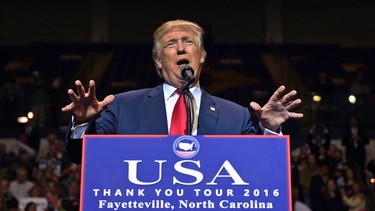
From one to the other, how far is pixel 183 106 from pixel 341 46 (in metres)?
17.3

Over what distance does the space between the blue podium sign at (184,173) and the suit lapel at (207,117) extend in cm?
31

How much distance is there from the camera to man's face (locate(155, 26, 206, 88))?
225cm

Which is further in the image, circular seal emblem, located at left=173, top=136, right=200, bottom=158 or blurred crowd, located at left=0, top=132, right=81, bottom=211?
blurred crowd, located at left=0, top=132, right=81, bottom=211

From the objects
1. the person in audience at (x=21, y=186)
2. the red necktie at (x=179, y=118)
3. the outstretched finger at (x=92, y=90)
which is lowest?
the red necktie at (x=179, y=118)

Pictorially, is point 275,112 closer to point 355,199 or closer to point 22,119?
point 355,199

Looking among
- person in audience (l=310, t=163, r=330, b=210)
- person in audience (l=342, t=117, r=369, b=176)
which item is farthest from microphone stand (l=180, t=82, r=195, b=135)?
person in audience (l=342, t=117, r=369, b=176)

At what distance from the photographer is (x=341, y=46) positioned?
18.8 m

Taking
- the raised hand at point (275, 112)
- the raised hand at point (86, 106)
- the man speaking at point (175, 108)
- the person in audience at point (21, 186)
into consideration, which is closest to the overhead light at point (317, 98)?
the person in audience at point (21, 186)

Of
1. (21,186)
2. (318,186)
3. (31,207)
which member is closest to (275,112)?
(31,207)

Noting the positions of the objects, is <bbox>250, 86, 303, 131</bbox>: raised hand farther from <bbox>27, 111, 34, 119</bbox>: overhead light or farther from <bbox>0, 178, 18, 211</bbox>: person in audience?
<bbox>27, 111, 34, 119</bbox>: overhead light

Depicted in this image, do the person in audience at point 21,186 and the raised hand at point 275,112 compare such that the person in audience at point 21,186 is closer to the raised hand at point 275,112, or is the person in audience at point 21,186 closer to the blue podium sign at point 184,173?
the raised hand at point 275,112

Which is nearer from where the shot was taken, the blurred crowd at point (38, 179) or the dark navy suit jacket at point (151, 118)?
the dark navy suit jacket at point (151, 118)

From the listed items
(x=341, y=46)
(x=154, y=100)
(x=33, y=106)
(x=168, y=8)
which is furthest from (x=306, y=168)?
(x=168, y=8)

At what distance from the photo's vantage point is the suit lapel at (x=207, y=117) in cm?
220
